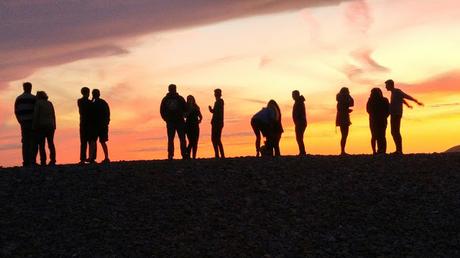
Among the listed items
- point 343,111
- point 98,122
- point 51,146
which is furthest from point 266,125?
point 51,146

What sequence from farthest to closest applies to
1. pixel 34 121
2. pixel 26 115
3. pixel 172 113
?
pixel 172 113 → pixel 26 115 → pixel 34 121

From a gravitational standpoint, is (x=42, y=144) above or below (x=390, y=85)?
below

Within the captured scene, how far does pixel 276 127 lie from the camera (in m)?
29.0

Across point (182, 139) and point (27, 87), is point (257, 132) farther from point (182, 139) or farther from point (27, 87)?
point (27, 87)

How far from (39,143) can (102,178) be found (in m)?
4.05

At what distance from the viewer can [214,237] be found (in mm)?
19125

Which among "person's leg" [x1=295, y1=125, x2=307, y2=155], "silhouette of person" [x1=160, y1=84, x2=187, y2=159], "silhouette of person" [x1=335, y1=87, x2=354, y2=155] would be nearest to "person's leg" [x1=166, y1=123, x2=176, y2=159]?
"silhouette of person" [x1=160, y1=84, x2=187, y2=159]

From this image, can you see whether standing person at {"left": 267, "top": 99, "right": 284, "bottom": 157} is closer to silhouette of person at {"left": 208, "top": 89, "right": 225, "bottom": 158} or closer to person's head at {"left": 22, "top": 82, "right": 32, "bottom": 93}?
silhouette of person at {"left": 208, "top": 89, "right": 225, "bottom": 158}

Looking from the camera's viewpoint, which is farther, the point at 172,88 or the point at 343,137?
the point at 343,137

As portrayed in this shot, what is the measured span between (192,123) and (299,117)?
12.2 ft

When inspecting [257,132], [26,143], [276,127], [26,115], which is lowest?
[26,143]

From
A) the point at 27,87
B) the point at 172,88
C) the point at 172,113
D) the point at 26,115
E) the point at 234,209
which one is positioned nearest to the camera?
the point at 234,209

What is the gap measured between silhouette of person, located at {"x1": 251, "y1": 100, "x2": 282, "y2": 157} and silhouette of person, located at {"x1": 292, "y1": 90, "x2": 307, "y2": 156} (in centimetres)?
59

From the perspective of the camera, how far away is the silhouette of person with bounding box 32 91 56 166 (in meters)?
25.9
